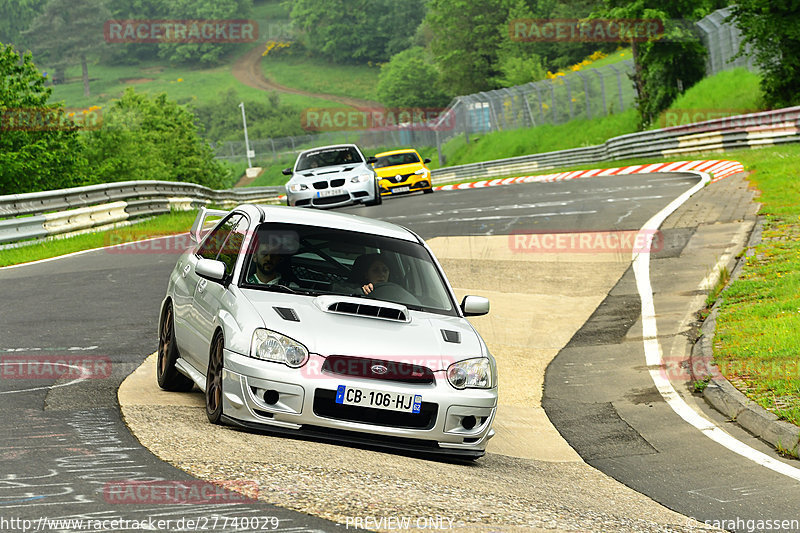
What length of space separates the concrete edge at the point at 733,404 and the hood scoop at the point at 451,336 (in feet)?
8.48

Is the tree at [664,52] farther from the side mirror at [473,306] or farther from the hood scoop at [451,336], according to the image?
the hood scoop at [451,336]

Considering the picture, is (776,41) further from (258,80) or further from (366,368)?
(258,80)

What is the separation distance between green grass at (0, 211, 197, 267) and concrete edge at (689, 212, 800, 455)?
39.7ft

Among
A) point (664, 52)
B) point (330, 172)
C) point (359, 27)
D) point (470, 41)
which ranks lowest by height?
point (330, 172)

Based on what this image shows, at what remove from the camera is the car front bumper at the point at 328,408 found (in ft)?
22.6

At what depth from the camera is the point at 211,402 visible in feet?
24.5

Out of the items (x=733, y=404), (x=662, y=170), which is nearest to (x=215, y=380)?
(x=733, y=404)

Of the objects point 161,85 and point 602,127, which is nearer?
point 602,127

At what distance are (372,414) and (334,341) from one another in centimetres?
53

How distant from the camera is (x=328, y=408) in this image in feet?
22.8

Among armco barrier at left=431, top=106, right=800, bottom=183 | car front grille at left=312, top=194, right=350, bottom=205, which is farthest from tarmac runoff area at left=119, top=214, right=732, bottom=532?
armco barrier at left=431, top=106, right=800, bottom=183

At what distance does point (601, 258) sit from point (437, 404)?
11.1 metres

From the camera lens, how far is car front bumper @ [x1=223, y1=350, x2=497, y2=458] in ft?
22.6

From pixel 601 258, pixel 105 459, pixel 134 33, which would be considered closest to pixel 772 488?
pixel 105 459
